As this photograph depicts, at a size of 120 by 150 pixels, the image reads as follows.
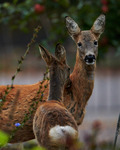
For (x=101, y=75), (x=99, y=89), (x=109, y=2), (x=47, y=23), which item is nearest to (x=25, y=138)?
(x=109, y=2)

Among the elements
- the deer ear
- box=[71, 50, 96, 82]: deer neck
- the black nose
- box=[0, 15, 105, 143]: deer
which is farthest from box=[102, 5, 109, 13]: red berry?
the black nose

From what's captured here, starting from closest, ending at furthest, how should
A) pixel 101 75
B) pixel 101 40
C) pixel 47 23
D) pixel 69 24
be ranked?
pixel 69 24, pixel 101 40, pixel 47 23, pixel 101 75

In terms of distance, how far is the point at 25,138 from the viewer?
597 centimetres

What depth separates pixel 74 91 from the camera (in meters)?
6.18

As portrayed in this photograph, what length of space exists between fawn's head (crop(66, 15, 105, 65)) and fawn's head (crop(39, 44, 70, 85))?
1.41 ft

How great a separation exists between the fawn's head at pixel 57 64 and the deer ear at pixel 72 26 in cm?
78

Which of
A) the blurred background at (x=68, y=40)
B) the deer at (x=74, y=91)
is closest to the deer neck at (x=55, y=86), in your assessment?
the deer at (x=74, y=91)

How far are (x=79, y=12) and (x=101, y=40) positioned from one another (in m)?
0.56

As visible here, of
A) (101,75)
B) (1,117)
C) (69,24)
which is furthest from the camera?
(101,75)

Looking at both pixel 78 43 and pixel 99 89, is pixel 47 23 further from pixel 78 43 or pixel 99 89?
pixel 99 89

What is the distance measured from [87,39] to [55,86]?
106 centimetres

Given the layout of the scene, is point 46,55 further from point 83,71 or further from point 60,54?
point 83,71

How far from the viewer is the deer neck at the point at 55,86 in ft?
17.6

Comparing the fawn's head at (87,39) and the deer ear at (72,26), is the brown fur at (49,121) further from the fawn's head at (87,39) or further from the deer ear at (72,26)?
the deer ear at (72,26)
